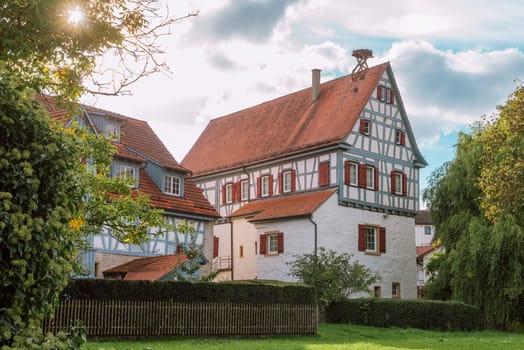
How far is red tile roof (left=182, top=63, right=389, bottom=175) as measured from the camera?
39.6 metres

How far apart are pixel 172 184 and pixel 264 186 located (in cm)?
922

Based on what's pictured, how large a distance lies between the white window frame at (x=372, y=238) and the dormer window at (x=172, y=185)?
36.2 ft

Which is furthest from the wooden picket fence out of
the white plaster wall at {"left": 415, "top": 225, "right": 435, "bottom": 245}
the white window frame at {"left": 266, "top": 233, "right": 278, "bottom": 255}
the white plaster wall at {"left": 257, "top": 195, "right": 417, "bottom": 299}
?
the white plaster wall at {"left": 415, "top": 225, "right": 435, "bottom": 245}

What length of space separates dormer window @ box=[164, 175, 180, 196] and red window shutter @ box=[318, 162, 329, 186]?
8012mm

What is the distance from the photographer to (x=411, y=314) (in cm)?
3005

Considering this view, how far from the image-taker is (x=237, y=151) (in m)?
46.1

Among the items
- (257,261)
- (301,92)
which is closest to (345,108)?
(301,92)

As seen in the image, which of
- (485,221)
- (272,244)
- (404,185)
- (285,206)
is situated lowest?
(272,244)

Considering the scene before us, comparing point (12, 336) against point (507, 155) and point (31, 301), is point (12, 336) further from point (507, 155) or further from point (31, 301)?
point (507, 155)

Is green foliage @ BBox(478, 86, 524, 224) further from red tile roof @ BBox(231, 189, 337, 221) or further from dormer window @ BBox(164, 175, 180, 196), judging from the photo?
dormer window @ BBox(164, 175, 180, 196)

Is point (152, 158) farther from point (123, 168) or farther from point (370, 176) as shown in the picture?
point (370, 176)

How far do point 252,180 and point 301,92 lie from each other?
6.98 meters

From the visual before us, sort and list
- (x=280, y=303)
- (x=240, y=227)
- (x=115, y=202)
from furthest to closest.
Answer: (x=240, y=227), (x=280, y=303), (x=115, y=202)

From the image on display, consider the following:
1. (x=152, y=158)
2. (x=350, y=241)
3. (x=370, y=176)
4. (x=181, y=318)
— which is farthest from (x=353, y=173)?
(x=181, y=318)
